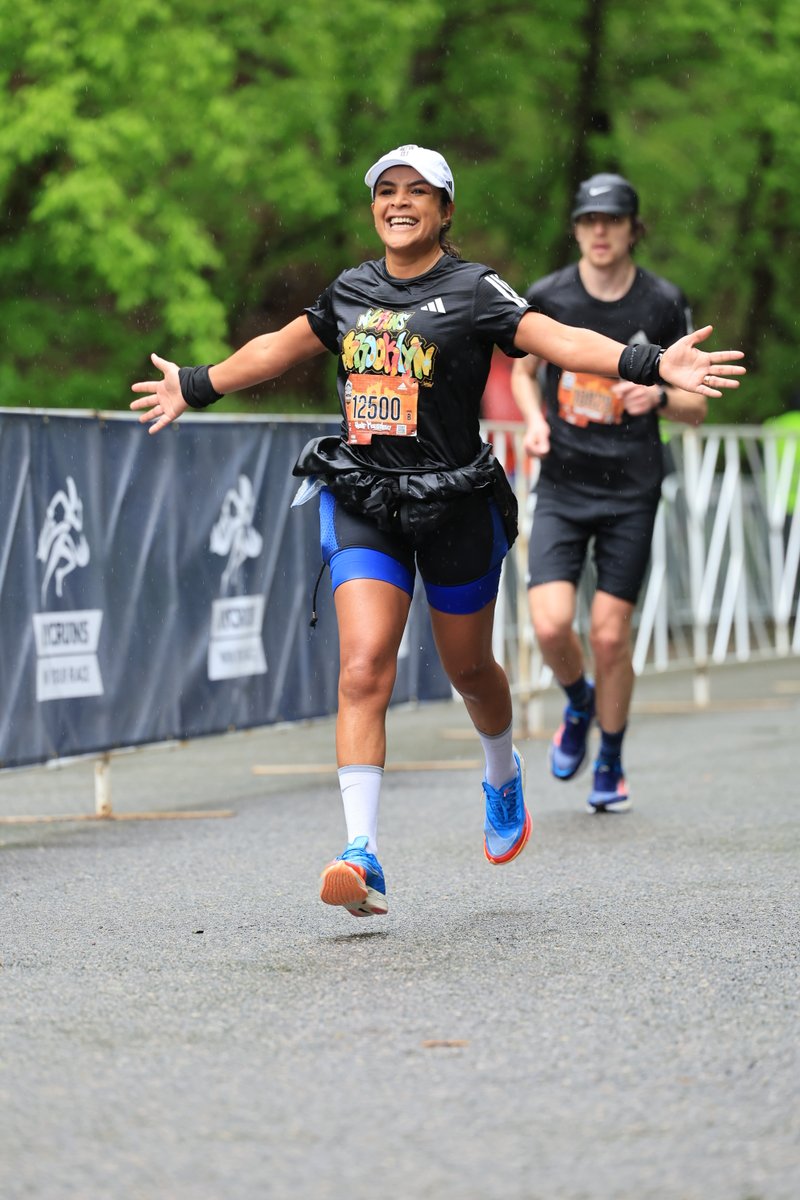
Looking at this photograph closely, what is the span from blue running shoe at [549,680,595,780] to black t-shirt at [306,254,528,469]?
286 centimetres

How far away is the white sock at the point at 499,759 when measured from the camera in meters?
6.21

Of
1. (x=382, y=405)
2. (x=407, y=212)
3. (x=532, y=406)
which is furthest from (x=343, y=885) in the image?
(x=532, y=406)

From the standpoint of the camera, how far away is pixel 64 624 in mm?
8359

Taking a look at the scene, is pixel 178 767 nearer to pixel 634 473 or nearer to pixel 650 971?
pixel 634 473

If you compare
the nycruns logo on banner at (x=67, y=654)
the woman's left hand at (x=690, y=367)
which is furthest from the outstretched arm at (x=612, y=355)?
the nycruns logo on banner at (x=67, y=654)

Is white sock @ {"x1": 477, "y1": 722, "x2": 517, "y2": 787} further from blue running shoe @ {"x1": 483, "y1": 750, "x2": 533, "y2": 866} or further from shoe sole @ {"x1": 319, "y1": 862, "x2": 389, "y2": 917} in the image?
shoe sole @ {"x1": 319, "y1": 862, "x2": 389, "y2": 917}

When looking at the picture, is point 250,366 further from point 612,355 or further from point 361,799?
point 361,799

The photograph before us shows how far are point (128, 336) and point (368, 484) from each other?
15.3 metres

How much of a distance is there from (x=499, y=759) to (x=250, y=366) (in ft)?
4.58

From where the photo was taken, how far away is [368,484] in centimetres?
564

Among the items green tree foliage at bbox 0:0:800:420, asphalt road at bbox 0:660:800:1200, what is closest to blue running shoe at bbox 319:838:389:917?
asphalt road at bbox 0:660:800:1200

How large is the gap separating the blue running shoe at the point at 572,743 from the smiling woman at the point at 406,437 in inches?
101

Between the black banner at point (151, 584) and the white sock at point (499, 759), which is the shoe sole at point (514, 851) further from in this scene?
the black banner at point (151, 584)

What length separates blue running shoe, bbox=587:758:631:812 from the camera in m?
8.30
